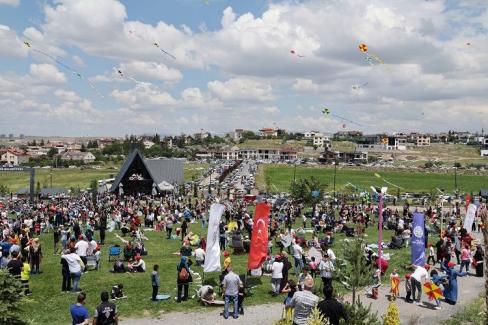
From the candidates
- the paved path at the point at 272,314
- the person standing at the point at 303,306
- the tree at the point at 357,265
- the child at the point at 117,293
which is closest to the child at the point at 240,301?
the paved path at the point at 272,314

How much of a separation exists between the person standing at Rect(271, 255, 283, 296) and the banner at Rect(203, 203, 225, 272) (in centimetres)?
170

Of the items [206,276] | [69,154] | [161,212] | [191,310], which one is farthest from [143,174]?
[69,154]

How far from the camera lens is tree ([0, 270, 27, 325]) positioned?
28.2 feet

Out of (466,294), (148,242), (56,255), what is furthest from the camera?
(148,242)

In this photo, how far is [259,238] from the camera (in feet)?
47.9

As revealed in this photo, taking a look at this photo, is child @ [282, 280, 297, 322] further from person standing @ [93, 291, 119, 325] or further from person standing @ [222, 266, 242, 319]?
person standing @ [93, 291, 119, 325]

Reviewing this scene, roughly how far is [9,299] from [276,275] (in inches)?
Answer: 308

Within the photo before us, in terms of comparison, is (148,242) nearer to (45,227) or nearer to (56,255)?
(56,255)

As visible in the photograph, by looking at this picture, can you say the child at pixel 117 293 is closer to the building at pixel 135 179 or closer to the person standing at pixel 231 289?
the person standing at pixel 231 289

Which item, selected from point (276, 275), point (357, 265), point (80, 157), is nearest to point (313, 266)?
point (276, 275)

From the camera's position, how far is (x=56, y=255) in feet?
67.5

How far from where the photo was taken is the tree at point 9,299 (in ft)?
28.2

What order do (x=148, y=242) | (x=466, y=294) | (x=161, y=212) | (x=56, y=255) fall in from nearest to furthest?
(x=466, y=294)
(x=56, y=255)
(x=148, y=242)
(x=161, y=212)

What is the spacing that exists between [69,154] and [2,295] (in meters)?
200
